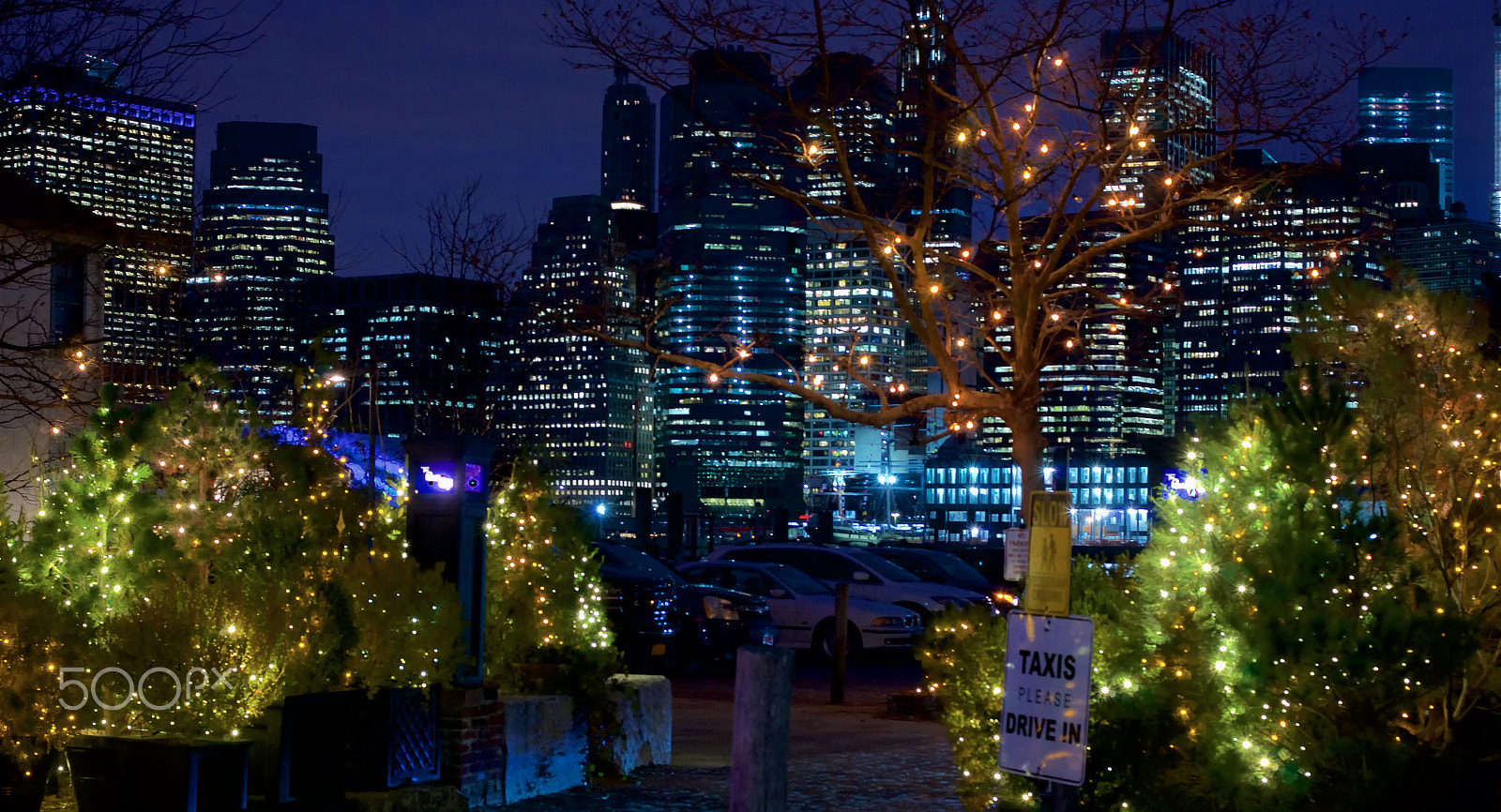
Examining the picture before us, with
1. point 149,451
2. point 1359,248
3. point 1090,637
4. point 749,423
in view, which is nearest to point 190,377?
point 149,451

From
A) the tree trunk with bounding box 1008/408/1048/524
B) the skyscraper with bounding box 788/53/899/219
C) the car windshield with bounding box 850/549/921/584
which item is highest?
the skyscraper with bounding box 788/53/899/219

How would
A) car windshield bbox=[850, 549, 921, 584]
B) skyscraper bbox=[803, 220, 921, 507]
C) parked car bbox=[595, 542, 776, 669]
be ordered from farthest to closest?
car windshield bbox=[850, 549, 921, 584] → parked car bbox=[595, 542, 776, 669] → skyscraper bbox=[803, 220, 921, 507]

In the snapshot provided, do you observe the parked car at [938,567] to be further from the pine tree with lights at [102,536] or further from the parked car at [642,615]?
the pine tree with lights at [102,536]

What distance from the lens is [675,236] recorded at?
72.7 feet

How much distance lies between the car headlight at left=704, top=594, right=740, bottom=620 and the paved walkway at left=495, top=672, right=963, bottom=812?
2.88m

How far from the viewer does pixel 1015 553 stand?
10.4m

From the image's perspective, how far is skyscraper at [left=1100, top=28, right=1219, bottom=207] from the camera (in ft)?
40.7

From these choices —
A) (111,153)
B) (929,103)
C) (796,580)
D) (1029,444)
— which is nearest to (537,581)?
(1029,444)

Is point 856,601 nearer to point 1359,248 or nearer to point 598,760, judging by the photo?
point 1359,248

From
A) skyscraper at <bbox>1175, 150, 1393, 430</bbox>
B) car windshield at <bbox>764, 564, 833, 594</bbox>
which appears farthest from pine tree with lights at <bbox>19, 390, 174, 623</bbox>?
car windshield at <bbox>764, 564, 833, 594</bbox>

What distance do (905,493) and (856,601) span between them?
505ft

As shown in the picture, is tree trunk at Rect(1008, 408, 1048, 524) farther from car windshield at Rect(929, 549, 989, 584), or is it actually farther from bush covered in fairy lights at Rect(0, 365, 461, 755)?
car windshield at Rect(929, 549, 989, 584)

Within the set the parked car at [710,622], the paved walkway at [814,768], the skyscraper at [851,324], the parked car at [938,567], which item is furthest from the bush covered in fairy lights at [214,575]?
the parked car at [938,567]

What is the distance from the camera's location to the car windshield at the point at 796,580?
70.2 ft
